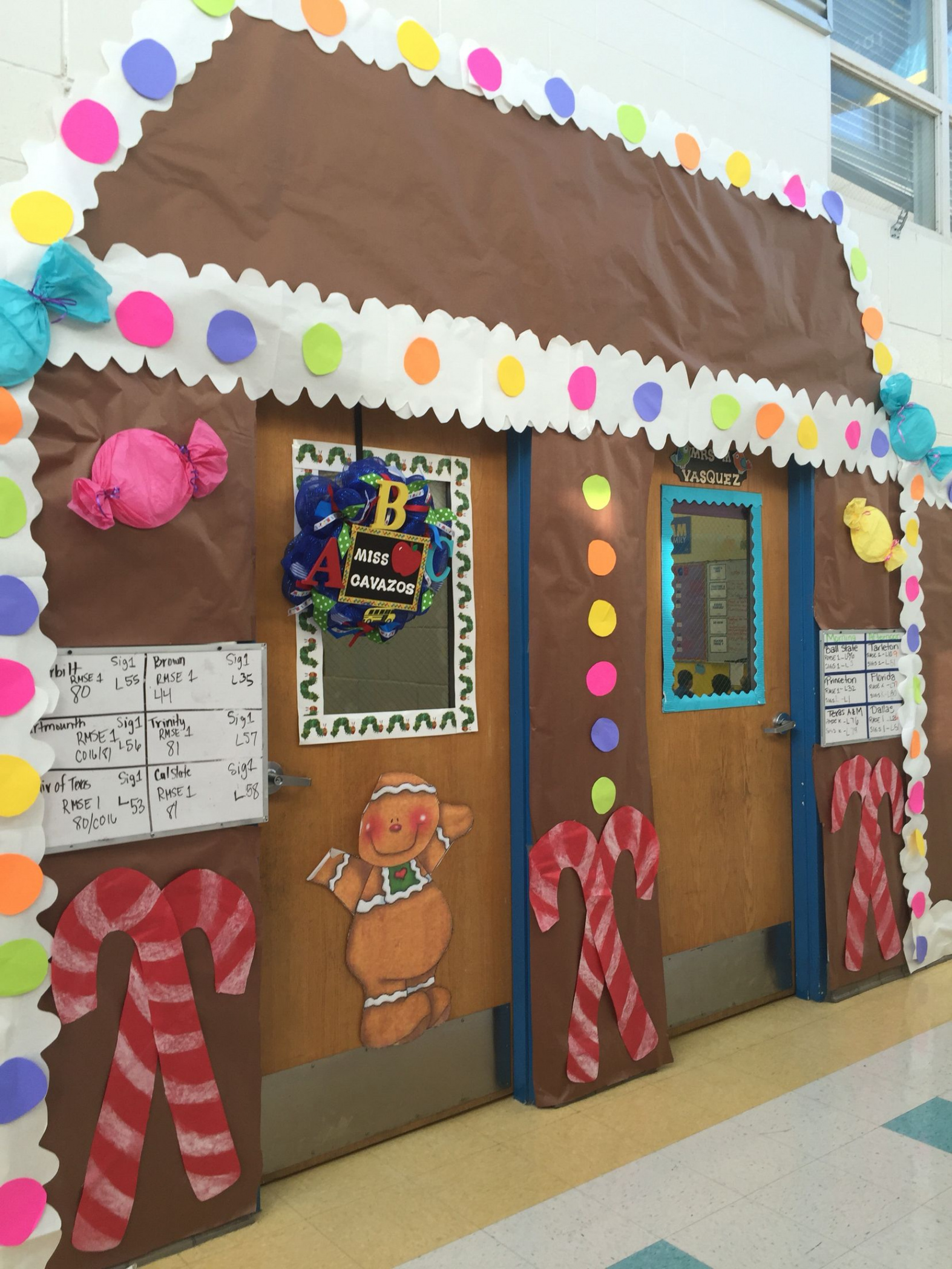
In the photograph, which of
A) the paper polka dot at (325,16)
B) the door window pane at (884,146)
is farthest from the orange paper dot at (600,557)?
the door window pane at (884,146)

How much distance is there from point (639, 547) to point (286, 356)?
1086 mm

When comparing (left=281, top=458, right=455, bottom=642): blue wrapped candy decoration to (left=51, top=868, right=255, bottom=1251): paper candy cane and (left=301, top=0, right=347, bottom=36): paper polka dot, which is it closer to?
(left=51, top=868, right=255, bottom=1251): paper candy cane

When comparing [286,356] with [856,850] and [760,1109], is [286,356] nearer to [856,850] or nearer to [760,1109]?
[760,1109]

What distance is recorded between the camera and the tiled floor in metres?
1.91

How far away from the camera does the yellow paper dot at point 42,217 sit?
5.65 feet

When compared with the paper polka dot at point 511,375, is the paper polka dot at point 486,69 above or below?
above

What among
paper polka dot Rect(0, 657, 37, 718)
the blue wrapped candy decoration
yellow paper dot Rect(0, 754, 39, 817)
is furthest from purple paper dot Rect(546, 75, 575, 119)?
yellow paper dot Rect(0, 754, 39, 817)

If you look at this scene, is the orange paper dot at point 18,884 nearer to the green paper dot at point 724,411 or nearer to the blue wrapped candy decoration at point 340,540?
the blue wrapped candy decoration at point 340,540

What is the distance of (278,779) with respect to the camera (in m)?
2.11

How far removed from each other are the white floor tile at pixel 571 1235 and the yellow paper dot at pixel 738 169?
2.64 meters

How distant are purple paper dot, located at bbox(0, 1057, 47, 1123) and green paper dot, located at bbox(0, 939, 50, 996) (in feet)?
0.38

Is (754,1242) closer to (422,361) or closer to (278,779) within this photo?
(278,779)

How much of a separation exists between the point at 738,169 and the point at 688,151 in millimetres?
232

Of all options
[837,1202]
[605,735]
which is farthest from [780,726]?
[837,1202]
